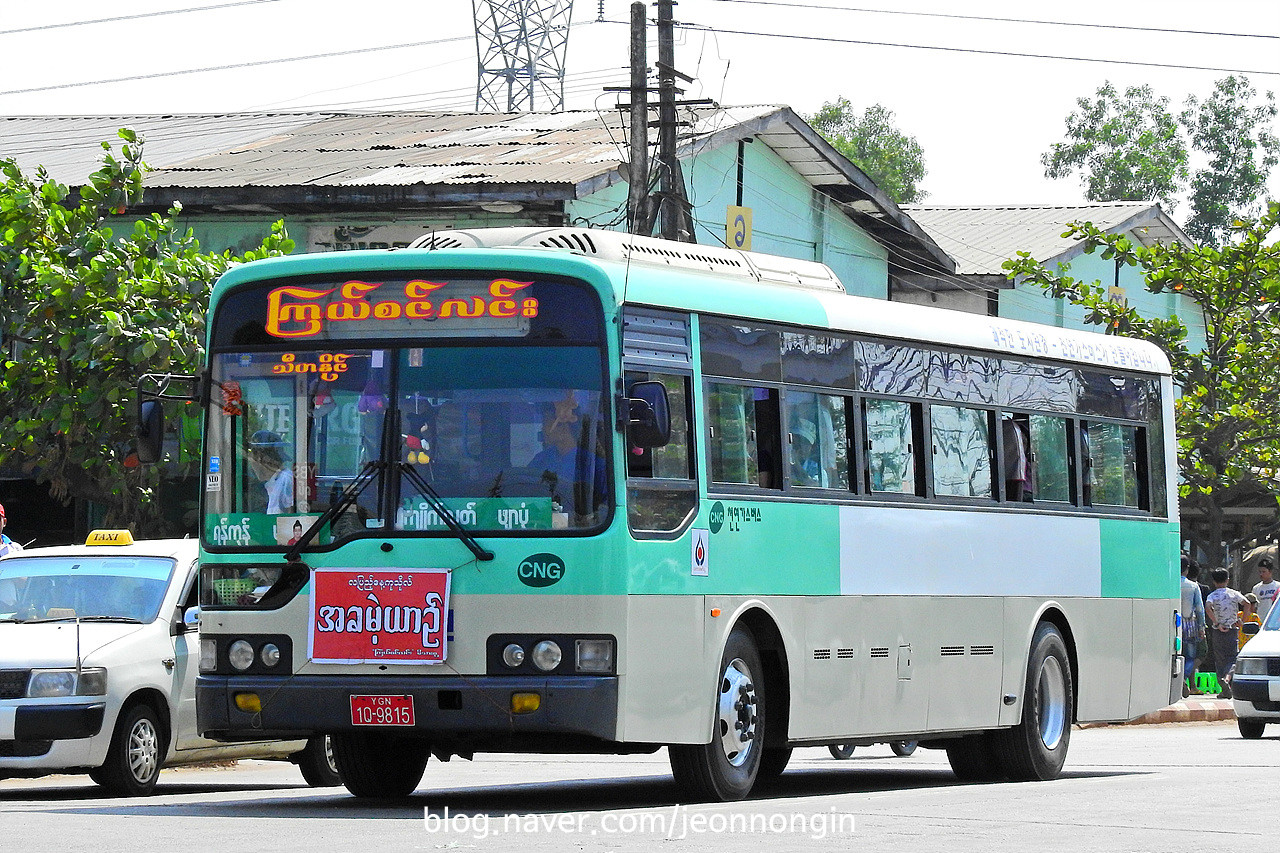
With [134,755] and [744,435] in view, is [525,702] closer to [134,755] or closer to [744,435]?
[744,435]

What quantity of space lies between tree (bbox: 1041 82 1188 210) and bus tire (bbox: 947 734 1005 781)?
59.7 m

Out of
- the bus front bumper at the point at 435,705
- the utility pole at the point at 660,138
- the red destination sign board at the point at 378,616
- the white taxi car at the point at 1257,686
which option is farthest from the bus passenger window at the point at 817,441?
the utility pole at the point at 660,138

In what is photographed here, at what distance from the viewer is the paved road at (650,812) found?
31.5 ft

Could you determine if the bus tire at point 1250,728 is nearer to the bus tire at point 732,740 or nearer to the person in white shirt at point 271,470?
the bus tire at point 732,740

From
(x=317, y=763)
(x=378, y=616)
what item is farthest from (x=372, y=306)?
(x=317, y=763)

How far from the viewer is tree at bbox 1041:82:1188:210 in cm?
7288

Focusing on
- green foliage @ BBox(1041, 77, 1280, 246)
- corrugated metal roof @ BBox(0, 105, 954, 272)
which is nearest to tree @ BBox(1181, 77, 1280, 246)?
green foliage @ BBox(1041, 77, 1280, 246)

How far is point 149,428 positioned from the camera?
11695 mm

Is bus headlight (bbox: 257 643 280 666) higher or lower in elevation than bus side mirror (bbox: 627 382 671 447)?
lower

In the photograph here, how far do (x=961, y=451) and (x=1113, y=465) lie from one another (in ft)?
7.69

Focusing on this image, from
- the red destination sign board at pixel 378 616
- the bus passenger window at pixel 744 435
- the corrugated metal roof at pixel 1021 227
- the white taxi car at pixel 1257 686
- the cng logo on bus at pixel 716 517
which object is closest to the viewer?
the red destination sign board at pixel 378 616

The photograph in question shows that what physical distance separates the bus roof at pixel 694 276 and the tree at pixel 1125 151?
197ft

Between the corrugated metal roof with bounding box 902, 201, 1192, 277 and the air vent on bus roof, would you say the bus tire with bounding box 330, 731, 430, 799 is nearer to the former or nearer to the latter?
the air vent on bus roof

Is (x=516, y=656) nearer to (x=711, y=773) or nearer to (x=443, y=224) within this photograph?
(x=711, y=773)
